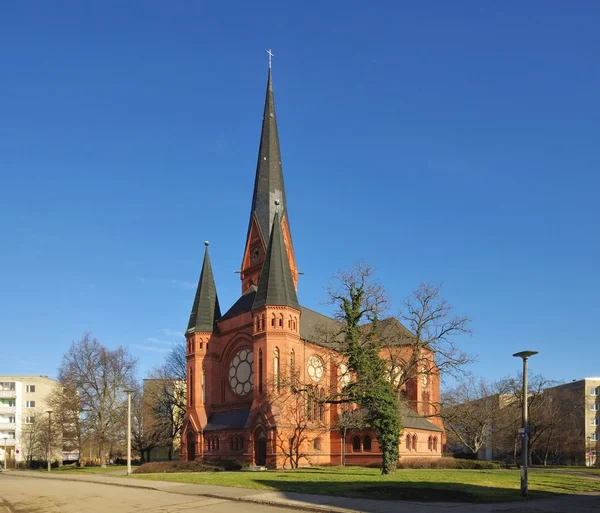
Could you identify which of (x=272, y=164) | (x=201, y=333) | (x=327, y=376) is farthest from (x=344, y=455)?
(x=272, y=164)

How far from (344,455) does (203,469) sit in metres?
15.7

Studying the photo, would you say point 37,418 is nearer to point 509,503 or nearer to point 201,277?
point 201,277

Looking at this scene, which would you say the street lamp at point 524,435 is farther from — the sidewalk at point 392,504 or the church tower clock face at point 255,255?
the church tower clock face at point 255,255

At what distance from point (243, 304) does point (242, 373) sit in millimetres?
7521

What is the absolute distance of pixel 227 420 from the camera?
5934 centimetres

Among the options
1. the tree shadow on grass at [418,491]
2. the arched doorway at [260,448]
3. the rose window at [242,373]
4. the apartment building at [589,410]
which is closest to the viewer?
the tree shadow on grass at [418,491]

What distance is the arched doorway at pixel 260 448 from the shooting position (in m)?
53.4

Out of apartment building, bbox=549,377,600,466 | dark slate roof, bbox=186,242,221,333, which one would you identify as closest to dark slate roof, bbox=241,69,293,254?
dark slate roof, bbox=186,242,221,333

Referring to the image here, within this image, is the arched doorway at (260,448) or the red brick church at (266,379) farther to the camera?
the red brick church at (266,379)

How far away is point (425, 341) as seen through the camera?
38.2 meters

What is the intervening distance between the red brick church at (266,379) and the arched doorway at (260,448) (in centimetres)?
9

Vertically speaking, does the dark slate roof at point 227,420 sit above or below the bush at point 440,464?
above

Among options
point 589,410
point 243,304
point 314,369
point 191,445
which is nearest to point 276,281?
point 243,304

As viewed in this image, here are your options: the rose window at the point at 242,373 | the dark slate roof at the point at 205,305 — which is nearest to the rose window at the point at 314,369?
the rose window at the point at 242,373
